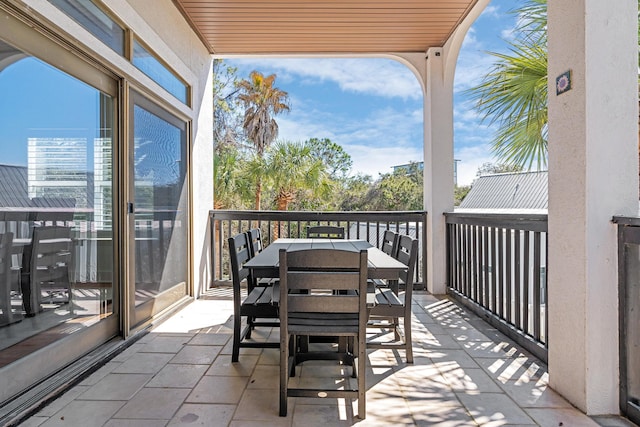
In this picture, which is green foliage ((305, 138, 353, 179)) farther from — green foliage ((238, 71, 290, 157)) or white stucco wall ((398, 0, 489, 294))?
white stucco wall ((398, 0, 489, 294))

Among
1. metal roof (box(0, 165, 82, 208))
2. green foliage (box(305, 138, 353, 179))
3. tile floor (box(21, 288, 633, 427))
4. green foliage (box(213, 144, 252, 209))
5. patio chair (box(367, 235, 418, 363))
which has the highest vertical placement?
green foliage (box(305, 138, 353, 179))

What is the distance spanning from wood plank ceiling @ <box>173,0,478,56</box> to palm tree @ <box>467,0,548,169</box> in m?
0.80

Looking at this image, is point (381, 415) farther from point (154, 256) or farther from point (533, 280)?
point (154, 256)

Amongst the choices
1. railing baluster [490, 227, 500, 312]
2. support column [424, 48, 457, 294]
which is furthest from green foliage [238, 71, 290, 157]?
railing baluster [490, 227, 500, 312]

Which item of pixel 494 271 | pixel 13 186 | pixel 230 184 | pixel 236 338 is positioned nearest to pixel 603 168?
pixel 494 271

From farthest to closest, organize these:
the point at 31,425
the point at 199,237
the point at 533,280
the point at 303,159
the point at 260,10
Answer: the point at 303,159, the point at 199,237, the point at 260,10, the point at 533,280, the point at 31,425

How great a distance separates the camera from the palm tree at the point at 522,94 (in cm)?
309

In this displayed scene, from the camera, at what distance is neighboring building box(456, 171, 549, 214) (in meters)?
3.72

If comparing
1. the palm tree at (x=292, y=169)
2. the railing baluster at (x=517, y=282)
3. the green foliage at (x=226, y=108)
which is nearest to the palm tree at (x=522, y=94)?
the railing baluster at (x=517, y=282)

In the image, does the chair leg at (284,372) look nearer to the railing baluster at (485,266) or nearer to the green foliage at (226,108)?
the railing baluster at (485,266)

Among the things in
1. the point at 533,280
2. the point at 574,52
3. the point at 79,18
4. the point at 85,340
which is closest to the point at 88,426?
the point at 85,340

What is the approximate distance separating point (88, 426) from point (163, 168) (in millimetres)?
2393

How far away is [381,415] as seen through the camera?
1.95 meters

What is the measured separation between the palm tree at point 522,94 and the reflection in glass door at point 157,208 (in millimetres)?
2949
